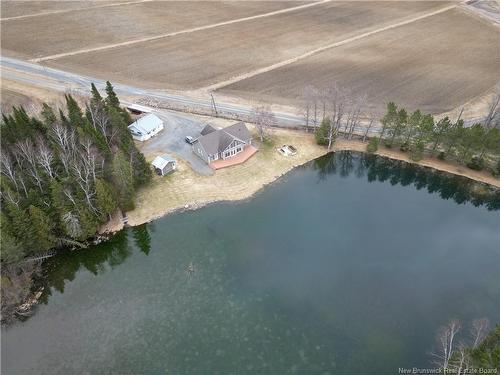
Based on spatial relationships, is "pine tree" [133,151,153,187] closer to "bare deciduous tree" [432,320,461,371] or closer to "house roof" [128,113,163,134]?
"house roof" [128,113,163,134]

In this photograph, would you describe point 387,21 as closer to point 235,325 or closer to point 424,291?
point 424,291

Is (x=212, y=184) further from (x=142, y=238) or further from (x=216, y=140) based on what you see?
(x=142, y=238)

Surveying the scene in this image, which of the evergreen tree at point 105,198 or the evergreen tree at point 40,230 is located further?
the evergreen tree at point 105,198

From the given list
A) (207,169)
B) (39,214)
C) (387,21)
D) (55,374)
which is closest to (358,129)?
(207,169)

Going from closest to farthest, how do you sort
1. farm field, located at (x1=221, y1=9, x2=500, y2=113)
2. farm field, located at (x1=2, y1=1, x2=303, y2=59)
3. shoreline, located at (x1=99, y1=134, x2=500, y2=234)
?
shoreline, located at (x1=99, y1=134, x2=500, y2=234) < farm field, located at (x1=221, y1=9, x2=500, y2=113) < farm field, located at (x1=2, y1=1, x2=303, y2=59)

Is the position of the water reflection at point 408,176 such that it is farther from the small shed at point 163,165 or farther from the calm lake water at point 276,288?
the small shed at point 163,165

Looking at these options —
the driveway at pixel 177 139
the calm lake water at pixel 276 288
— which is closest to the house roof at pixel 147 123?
the driveway at pixel 177 139

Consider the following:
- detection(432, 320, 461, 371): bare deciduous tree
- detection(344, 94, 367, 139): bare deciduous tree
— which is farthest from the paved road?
detection(432, 320, 461, 371): bare deciduous tree
